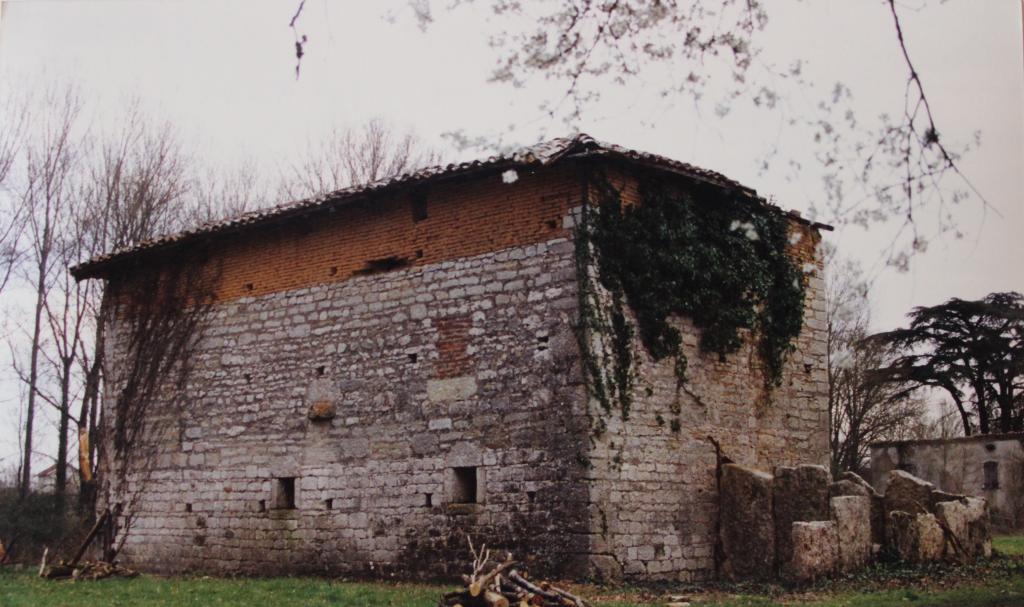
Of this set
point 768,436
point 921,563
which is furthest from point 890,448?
point 921,563

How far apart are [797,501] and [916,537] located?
130cm

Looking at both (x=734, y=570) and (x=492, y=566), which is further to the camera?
(x=734, y=570)

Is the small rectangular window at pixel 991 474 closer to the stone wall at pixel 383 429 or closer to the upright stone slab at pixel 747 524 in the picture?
the upright stone slab at pixel 747 524

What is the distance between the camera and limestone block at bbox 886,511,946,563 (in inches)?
423

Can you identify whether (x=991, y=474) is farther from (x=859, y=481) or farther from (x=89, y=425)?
(x=89, y=425)

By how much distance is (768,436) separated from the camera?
1260cm

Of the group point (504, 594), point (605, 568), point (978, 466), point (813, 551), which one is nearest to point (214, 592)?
point (504, 594)

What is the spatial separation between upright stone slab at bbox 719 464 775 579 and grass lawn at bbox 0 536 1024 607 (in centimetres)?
78

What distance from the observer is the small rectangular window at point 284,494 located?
515 inches

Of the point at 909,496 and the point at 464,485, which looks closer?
the point at 464,485

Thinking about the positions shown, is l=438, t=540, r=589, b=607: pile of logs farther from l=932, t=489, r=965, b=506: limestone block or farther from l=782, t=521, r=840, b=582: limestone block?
l=932, t=489, r=965, b=506: limestone block

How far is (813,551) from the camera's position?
1005 cm

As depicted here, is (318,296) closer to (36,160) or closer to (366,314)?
(366,314)

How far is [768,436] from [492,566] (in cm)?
472
